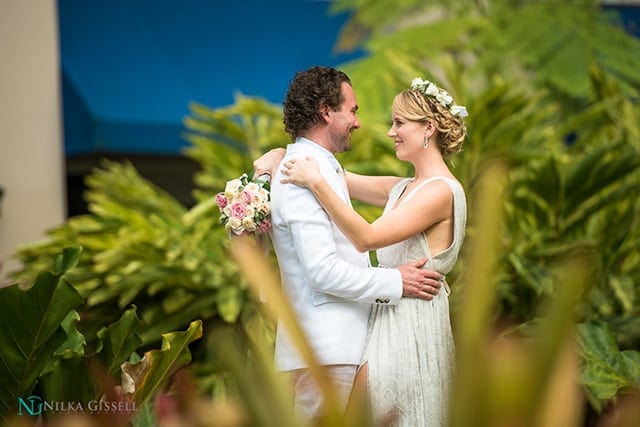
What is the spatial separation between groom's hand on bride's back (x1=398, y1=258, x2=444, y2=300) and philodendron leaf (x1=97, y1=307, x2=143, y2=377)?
0.56 meters

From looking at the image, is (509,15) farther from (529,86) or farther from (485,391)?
(485,391)

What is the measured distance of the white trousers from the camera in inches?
72.9

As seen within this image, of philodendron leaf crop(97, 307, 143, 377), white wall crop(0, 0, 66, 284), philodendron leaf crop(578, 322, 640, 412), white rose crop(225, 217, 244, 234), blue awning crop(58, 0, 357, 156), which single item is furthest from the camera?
white wall crop(0, 0, 66, 284)

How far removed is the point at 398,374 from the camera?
1906mm

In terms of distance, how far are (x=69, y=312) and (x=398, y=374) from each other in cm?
72

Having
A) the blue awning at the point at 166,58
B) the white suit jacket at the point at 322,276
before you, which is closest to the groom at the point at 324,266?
the white suit jacket at the point at 322,276

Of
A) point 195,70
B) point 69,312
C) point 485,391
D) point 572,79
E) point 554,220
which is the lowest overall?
point 485,391

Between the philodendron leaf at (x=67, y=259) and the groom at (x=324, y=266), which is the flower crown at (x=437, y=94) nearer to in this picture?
the groom at (x=324, y=266)

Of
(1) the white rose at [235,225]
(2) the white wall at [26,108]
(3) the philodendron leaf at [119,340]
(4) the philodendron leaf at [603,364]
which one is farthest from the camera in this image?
(2) the white wall at [26,108]

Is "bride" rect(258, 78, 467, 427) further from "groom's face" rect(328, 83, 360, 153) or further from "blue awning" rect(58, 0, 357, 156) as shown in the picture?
"blue awning" rect(58, 0, 357, 156)

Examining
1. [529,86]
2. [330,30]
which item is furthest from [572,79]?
[330,30]

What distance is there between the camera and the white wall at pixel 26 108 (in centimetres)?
754

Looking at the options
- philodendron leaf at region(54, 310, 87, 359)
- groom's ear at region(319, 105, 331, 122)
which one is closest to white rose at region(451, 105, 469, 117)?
groom's ear at region(319, 105, 331, 122)

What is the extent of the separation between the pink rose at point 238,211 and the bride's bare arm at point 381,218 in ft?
0.32
